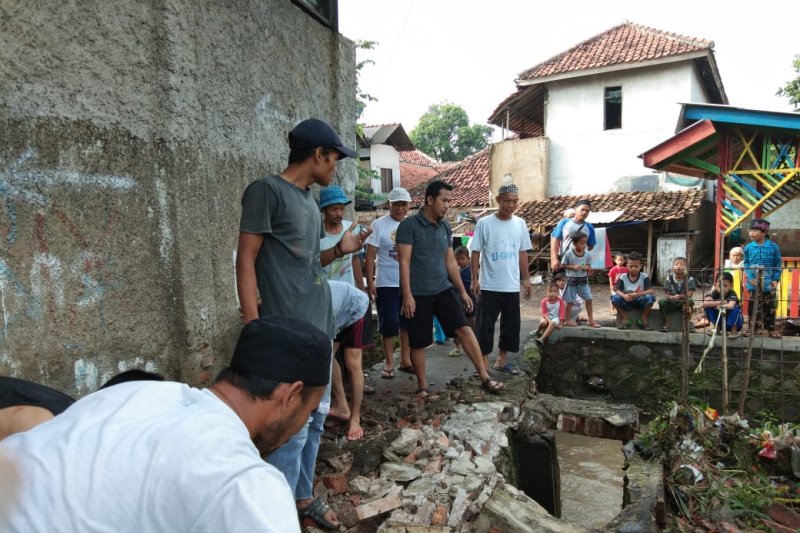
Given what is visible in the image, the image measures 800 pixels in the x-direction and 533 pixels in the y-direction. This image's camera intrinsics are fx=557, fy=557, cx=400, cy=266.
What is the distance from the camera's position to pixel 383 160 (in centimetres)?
2567

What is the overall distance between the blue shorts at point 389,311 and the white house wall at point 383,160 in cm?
1972

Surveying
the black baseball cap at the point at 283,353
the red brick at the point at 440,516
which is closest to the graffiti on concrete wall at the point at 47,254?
the black baseball cap at the point at 283,353

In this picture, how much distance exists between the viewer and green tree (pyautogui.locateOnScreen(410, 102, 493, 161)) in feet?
133

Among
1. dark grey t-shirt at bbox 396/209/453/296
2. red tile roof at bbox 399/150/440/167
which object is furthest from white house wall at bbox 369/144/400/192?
dark grey t-shirt at bbox 396/209/453/296

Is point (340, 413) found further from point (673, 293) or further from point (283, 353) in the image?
point (673, 293)

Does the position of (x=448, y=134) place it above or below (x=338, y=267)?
above

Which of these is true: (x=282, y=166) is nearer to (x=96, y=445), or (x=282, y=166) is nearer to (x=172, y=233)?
(x=172, y=233)

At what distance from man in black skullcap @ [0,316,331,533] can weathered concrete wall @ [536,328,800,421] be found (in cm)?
672

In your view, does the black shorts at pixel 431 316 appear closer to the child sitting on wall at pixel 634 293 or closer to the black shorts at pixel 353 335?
the black shorts at pixel 353 335

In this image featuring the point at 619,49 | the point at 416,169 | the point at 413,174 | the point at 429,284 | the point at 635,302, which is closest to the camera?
the point at 429,284

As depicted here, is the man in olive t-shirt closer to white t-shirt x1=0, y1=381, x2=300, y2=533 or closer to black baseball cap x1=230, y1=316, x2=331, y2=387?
black baseball cap x1=230, y1=316, x2=331, y2=387

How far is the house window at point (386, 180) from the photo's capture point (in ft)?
85.1

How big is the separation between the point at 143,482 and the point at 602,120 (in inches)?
682

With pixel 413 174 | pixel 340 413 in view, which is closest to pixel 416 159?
pixel 413 174
